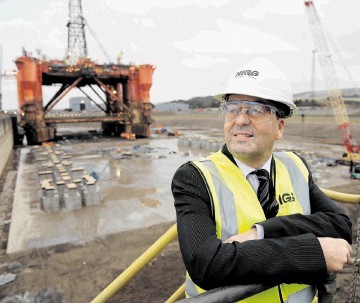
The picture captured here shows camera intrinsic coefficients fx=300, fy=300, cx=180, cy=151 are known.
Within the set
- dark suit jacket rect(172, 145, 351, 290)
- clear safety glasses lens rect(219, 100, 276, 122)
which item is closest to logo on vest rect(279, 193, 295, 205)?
dark suit jacket rect(172, 145, 351, 290)

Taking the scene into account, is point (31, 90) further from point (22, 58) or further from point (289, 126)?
point (289, 126)

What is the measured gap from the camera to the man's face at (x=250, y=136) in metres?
2.08

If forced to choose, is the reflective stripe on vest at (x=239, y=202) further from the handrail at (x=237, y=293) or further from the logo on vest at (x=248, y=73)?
the logo on vest at (x=248, y=73)

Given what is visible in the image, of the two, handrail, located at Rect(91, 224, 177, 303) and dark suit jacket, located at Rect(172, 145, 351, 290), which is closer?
dark suit jacket, located at Rect(172, 145, 351, 290)

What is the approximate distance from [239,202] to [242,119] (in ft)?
1.89

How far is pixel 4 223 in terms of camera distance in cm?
973

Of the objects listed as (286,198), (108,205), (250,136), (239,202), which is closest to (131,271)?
(239,202)

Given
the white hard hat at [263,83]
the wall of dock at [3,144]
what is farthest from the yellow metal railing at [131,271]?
the wall of dock at [3,144]

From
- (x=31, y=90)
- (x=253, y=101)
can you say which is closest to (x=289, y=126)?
(x=31, y=90)

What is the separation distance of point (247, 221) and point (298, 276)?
1.50 feet

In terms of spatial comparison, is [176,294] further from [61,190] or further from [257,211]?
[61,190]

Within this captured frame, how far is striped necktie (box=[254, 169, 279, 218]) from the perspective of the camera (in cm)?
203

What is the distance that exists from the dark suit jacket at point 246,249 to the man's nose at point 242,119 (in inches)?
19.0

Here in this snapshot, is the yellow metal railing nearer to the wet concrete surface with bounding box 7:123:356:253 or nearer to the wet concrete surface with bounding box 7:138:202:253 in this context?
the wet concrete surface with bounding box 7:123:356:253
